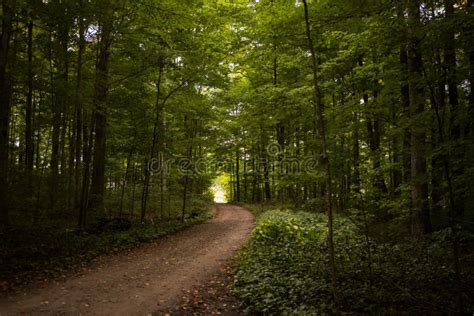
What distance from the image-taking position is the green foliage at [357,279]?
18.3 feet

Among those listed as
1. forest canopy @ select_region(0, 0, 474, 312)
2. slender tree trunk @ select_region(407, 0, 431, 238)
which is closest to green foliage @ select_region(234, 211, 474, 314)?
forest canopy @ select_region(0, 0, 474, 312)

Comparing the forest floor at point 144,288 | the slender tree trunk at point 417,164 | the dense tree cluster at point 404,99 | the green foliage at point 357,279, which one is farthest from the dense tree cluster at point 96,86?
the green foliage at point 357,279

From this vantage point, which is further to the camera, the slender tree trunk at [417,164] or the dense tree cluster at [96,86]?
the dense tree cluster at [96,86]

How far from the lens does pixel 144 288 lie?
313 inches

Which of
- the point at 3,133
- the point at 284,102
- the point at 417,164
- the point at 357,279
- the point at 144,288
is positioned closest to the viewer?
the point at 357,279

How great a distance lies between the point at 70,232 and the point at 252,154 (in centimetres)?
2515

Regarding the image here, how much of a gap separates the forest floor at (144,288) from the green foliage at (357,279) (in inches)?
27.5

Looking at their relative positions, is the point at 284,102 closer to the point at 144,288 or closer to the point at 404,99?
the point at 404,99

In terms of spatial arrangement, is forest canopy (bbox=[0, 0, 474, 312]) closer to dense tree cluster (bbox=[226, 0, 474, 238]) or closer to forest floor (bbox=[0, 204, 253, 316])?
dense tree cluster (bbox=[226, 0, 474, 238])

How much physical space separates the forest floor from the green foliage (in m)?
0.70

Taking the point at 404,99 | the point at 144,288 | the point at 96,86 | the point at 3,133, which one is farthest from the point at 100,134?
the point at 404,99

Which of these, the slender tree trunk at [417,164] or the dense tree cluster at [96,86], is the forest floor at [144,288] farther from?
the slender tree trunk at [417,164]

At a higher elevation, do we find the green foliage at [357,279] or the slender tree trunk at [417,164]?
the slender tree trunk at [417,164]

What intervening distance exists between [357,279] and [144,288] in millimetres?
4898
